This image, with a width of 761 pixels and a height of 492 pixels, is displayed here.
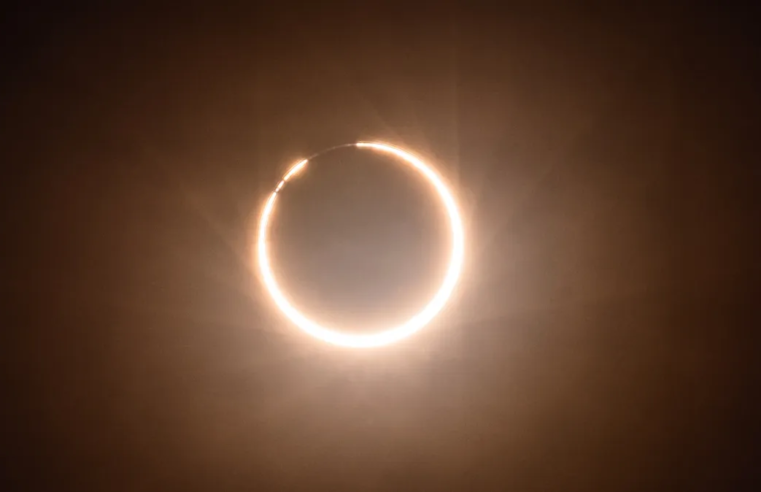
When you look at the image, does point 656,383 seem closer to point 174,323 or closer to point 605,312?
point 605,312

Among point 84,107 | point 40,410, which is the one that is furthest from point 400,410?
point 84,107
